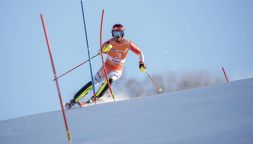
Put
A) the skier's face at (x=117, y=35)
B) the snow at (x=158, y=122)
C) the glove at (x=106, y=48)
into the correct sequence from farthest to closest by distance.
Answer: the skier's face at (x=117, y=35)
the glove at (x=106, y=48)
the snow at (x=158, y=122)

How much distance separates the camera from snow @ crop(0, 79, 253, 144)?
199cm

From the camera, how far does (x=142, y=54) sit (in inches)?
245

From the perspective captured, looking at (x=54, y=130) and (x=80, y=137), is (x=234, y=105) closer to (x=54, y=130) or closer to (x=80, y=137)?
(x=80, y=137)

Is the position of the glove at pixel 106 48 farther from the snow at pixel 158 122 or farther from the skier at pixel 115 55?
the snow at pixel 158 122

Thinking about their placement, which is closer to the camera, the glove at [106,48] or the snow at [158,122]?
the snow at [158,122]

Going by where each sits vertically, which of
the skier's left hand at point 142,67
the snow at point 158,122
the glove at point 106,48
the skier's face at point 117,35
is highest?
the skier's face at point 117,35

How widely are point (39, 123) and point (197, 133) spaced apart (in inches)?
73.5

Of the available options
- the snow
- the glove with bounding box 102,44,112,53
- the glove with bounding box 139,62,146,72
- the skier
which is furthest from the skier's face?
the snow

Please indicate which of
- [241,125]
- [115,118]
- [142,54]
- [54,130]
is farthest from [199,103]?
[142,54]

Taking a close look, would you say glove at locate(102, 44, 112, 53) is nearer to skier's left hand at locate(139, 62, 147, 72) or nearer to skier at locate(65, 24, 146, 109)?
skier at locate(65, 24, 146, 109)

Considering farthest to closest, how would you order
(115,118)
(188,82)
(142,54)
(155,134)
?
(188,82) < (142,54) < (115,118) < (155,134)

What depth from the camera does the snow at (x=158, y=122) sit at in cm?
199

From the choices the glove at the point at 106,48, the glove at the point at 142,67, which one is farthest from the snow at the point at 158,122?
the glove at the point at 142,67

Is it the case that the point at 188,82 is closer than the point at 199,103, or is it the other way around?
the point at 199,103
